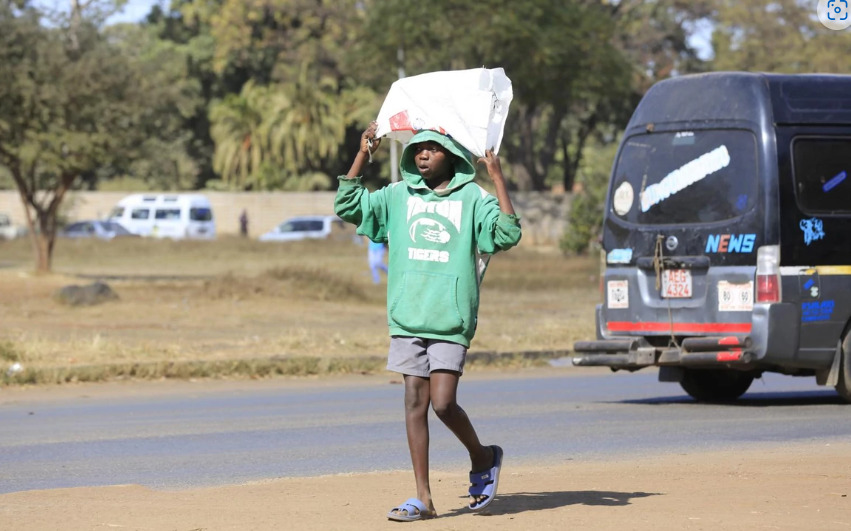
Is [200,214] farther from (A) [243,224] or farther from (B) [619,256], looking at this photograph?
(B) [619,256]

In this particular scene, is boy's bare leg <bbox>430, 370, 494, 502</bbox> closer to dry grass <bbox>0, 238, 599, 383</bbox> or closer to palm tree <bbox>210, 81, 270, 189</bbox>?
dry grass <bbox>0, 238, 599, 383</bbox>

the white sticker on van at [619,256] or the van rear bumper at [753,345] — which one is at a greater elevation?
the white sticker on van at [619,256]

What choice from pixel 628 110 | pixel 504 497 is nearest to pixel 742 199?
pixel 504 497

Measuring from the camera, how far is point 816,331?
11.7 metres

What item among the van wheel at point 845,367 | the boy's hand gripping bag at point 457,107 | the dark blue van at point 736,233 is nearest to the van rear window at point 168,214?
the dark blue van at point 736,233

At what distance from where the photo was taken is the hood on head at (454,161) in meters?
6.54

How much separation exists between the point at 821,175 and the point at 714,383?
237cm

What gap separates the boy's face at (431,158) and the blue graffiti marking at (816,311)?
5.92 metres

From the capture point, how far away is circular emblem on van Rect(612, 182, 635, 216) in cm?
1270

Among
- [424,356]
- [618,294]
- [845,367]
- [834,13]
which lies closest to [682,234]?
[618,294]

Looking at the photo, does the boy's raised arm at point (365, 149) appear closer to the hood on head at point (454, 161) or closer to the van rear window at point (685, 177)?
the hood on head at point (454, 161)

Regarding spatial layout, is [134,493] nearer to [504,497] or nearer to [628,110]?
[504,497]

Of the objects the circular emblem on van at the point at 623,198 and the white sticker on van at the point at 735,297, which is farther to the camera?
the circular emblem on van at the point at 623,198

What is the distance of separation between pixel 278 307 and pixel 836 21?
1464cm
